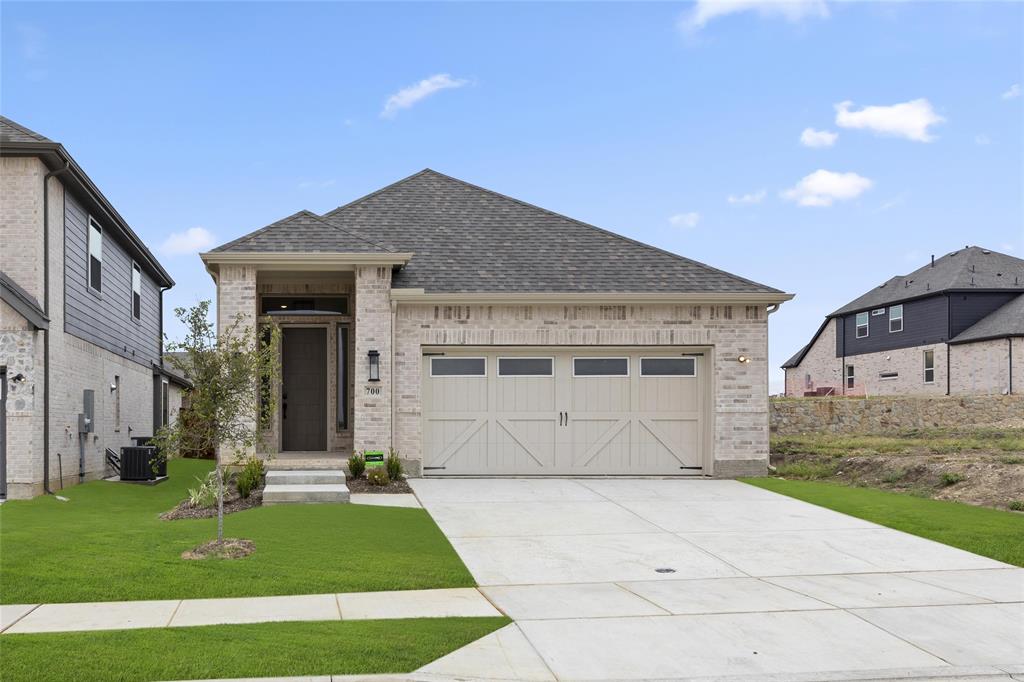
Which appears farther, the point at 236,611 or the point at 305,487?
the point at 305,487

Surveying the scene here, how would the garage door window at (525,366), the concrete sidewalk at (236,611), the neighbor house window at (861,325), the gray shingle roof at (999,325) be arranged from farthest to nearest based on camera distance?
1. the neighbor house window at (861,325)
2. the gray shingle roof at (999,325)
3. the garage door window at (525,366)
4. the concrete sidewalk at (236,611)

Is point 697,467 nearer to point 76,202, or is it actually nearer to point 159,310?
point 76,202

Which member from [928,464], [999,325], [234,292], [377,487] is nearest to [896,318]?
[999,325]

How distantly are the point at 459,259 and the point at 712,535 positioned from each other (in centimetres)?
896

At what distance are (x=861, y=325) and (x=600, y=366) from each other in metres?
28.3

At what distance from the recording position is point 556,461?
657 inches

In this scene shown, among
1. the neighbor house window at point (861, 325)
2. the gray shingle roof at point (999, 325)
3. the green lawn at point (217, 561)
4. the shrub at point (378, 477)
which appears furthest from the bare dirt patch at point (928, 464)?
the neighbor house window at point (861, 325)

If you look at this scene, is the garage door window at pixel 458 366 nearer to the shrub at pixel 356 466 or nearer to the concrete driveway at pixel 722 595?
the shrub at pixel 356 466

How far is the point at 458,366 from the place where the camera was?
54.5 feet

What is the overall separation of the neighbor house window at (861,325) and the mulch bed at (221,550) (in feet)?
121

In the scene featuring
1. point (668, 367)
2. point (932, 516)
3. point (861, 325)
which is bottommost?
point (932, 516)

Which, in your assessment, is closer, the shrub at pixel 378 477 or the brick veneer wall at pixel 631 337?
the shrub at pixel 378 477

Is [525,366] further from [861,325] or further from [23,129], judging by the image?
[861,325]

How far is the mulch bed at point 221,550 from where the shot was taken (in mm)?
8866
